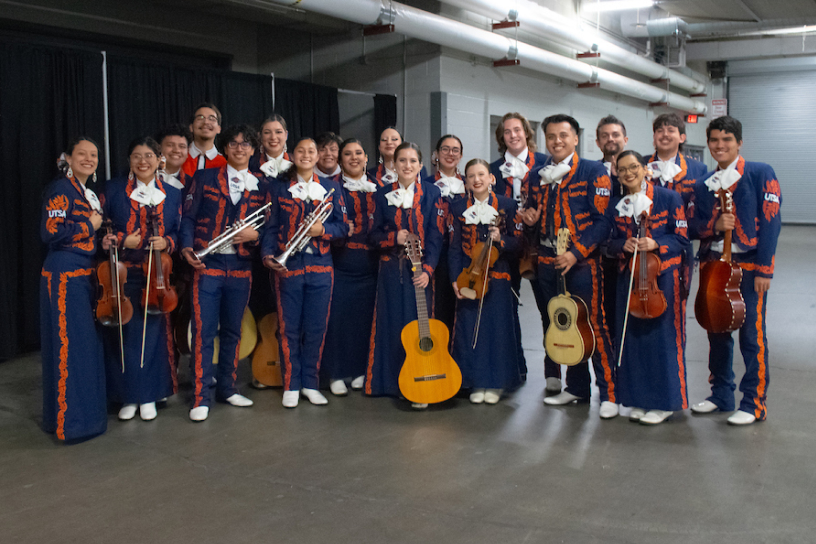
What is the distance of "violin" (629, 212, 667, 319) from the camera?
3.59m

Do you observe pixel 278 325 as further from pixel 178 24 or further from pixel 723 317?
pixel 178 24

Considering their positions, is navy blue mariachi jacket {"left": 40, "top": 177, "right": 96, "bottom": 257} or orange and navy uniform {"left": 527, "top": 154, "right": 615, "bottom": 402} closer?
navy blue mariachi jacket {"left": 40, "top": 177, "right": 96, "bottom": 257}

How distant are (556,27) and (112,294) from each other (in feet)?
22.9

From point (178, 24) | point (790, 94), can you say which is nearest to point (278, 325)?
point (178, 24)

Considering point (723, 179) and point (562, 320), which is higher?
point (723, 179)

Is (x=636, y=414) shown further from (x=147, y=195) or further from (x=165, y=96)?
(x=165, y=96)

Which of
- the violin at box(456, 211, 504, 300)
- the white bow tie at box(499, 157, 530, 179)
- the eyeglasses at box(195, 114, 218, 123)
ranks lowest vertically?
the violin at box(456, 211, 504, 300)

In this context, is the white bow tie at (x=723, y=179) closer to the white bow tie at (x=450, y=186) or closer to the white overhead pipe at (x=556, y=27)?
the white bow tie at (x=450, y=186)

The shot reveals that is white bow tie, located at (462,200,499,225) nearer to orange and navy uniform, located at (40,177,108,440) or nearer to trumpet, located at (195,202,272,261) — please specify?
trumpet, located at (195,202,272,261)

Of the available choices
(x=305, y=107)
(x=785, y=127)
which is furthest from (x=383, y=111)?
(x=785, y=127)

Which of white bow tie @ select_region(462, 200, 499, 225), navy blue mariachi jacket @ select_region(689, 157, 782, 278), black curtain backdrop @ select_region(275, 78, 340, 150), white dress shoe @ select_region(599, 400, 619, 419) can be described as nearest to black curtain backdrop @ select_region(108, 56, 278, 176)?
black curtain backdrop @ select_region(275, 78, 340, 150)

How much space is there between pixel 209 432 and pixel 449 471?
1.32 m

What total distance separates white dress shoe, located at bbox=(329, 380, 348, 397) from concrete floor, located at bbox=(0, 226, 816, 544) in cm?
6

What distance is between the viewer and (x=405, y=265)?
4168 millimetres
